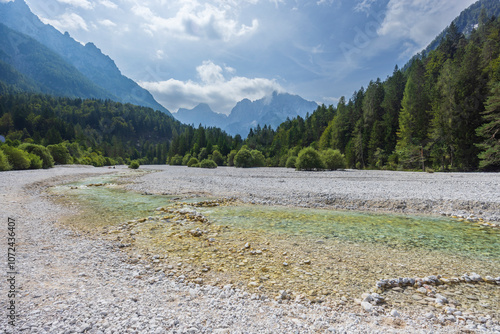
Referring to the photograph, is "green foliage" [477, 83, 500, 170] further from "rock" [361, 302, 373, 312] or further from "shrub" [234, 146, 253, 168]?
"shrub" [234, 146, 253, 168]

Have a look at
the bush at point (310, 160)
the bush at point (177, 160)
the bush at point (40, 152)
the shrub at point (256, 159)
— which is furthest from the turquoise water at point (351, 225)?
the bush at point (177, 160)

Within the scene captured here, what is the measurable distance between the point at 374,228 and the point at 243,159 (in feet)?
214

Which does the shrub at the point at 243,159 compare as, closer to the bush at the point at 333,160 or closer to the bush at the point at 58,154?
the bush at the point at 333,160

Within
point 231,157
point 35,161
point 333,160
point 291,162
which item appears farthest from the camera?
point 231,157

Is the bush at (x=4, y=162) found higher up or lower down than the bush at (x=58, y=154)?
lower down

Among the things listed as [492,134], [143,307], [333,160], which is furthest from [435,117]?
[143,307]

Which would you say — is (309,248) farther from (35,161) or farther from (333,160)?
(35,161)

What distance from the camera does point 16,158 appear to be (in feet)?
136

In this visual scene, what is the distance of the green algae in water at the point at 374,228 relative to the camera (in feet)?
27.1

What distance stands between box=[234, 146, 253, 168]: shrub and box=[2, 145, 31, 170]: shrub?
1974 inches

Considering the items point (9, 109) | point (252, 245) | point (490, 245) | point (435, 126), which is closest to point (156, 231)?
point (252, 245)

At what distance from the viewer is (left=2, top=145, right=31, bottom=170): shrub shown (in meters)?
40.8

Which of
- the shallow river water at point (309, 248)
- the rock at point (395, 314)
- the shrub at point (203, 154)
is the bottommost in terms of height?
the shallow river water at point (309, 248)

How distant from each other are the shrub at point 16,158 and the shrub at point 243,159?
50.1m
